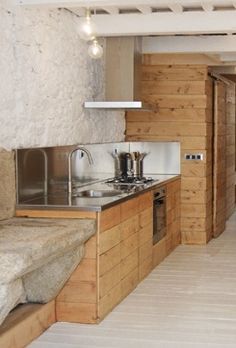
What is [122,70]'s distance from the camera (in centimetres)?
624

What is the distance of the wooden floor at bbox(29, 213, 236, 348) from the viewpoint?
392 centimetres

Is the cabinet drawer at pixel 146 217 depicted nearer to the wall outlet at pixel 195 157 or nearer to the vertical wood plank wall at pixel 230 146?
the wall outlet at pixel 195 157

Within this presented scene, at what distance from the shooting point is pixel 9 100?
4.19 meters

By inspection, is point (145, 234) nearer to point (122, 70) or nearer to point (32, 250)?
point (122, 70)

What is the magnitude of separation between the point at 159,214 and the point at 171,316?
1988 mm

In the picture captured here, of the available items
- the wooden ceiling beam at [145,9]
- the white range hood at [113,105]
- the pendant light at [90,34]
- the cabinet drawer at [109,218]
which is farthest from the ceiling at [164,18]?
the cabinet drawer at [109,218]

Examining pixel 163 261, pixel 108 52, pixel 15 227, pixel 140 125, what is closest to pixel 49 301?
pixel 15 227

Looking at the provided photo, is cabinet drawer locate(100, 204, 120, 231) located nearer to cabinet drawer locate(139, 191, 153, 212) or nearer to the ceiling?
cabinet drawer locate(139, 191, 153, 212)

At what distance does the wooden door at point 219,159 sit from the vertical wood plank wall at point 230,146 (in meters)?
0.66

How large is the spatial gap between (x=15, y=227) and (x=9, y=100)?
93 centimetres

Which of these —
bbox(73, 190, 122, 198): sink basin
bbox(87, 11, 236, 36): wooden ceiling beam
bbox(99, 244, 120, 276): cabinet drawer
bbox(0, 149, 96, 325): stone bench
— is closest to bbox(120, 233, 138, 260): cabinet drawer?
bbox(99, 244, 120, 276): cabinet drawer

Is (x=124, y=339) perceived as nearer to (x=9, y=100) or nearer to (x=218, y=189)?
(x=9, y=100)

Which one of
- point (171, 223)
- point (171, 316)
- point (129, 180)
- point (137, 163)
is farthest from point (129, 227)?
point (137, 163)

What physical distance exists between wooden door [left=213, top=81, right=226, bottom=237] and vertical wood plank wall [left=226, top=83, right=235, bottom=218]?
2.16 ft
